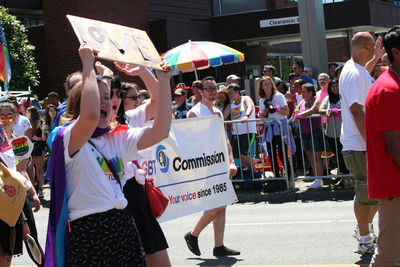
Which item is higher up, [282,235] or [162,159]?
[162,159]

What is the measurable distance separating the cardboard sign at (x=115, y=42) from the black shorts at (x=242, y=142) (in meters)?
8.77

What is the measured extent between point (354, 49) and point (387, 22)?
2153 cm

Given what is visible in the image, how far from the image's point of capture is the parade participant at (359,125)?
676cm

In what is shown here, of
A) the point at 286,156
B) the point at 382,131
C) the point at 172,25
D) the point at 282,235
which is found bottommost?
the point at 282,235

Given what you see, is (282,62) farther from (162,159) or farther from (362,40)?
(362,40)

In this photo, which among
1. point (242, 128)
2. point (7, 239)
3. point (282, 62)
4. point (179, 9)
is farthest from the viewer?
point (282, 62)

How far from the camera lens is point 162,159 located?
27.3ft

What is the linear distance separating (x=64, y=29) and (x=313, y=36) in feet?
31.8

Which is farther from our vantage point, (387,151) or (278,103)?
(278,103)

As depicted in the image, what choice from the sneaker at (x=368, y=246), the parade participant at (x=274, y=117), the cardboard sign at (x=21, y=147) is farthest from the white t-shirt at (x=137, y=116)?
the parade participant at (x=274, y=117)

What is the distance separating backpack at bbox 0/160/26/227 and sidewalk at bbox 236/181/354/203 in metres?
7.64

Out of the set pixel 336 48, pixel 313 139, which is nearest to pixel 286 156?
pixel 313 139

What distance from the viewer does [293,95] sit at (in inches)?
602

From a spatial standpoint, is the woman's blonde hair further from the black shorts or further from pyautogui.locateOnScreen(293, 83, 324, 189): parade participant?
the black shorts
